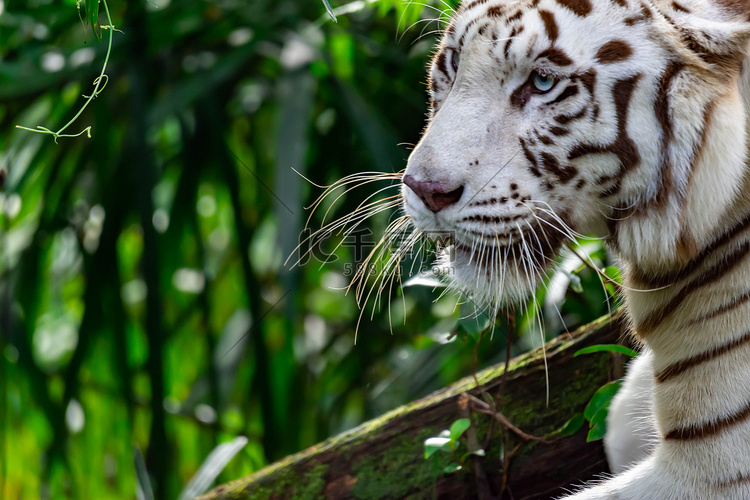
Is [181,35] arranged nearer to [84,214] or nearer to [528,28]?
[84,214]

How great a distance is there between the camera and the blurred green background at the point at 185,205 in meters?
2.04

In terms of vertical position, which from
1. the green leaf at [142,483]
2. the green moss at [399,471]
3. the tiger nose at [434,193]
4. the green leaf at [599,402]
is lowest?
the green leaf at [142,483]

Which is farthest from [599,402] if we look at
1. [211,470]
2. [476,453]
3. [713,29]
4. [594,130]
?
[211,470]

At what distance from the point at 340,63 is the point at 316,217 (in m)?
0.46

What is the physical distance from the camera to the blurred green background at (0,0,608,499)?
6.71 ft

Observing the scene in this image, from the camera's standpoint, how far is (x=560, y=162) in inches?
36.2

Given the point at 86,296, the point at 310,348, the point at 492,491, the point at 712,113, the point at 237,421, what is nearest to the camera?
the point at 712,113

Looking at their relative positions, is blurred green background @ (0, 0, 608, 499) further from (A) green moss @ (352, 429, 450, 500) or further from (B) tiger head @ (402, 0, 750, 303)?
(B) tiger head @ (402, 0, 750, 303)

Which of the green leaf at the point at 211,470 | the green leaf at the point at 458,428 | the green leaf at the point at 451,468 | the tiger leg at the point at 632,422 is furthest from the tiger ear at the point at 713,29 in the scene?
Result: the green leaf at the point at 211,470

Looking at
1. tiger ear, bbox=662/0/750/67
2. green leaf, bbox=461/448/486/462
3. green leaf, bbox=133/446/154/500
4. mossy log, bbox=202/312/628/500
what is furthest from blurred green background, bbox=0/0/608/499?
tiger ear, bbox=662/0/750/67

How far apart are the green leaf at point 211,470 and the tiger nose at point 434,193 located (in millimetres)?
939

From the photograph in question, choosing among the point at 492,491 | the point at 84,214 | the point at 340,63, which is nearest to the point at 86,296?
the point at 84,214

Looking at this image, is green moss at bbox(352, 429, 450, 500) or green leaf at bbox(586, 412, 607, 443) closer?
green leaf at bbox(586, 412, 607, 443)

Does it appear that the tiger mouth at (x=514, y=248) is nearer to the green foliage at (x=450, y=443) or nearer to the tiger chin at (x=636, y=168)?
the tiger chin at (x=636, y=168)
